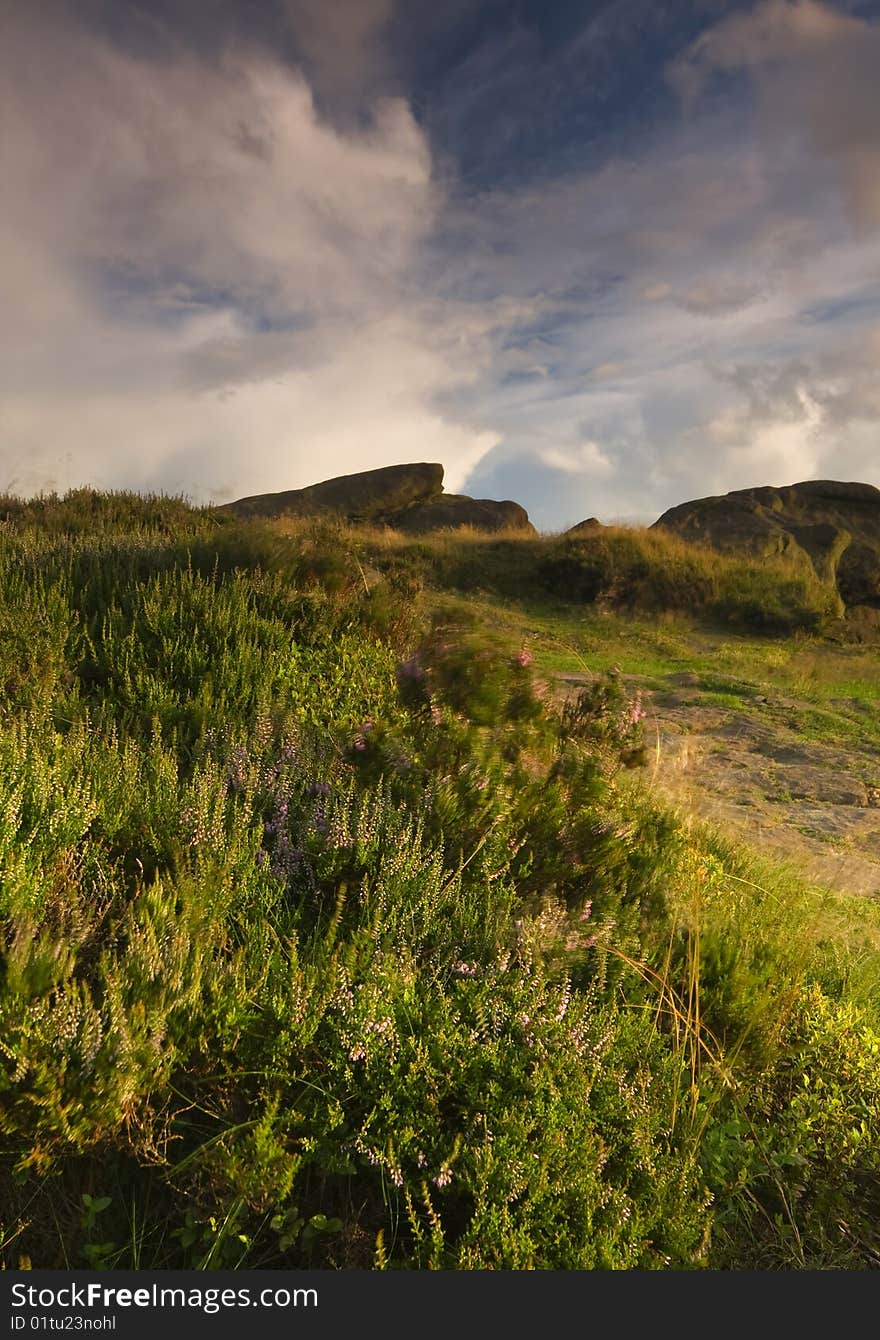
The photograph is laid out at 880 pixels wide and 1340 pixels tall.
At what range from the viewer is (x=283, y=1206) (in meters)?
2.32

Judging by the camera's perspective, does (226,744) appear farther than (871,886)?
No

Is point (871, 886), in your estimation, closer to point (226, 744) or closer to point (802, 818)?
point (802, 818)

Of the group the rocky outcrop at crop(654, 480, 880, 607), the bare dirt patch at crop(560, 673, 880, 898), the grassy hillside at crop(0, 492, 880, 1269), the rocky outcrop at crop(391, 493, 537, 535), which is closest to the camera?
the grassy hillside at crop(0, 492, 880, 1269)

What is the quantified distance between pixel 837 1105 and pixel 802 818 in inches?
177

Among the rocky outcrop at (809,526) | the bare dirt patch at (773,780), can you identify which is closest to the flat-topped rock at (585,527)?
the rocky outcrop at (809,526)

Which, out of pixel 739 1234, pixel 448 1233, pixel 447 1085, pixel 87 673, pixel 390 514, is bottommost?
pixel 739 1234

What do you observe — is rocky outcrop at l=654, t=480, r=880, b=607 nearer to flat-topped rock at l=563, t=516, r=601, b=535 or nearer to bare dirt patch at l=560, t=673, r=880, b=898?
flat-topped rock at l=563, t=516, r=601, b=535

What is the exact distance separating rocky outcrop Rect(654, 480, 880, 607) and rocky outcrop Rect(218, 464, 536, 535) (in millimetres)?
7652

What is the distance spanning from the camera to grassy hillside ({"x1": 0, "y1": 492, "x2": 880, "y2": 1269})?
233 centimetres

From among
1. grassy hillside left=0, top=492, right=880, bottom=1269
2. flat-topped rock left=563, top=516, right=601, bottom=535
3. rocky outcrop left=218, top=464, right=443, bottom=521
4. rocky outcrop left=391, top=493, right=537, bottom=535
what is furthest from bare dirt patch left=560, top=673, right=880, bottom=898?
rocky outcrop left=218, top=464, right=443, bottom=521

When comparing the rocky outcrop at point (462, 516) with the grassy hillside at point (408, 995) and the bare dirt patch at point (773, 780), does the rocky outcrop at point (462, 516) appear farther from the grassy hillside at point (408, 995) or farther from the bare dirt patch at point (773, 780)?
the grassy hillside at point (408, 995)

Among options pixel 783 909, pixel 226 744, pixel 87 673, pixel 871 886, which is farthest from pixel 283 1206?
pixel 871 886

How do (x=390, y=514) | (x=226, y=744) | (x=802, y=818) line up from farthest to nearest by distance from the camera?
(x=390, y=514) → (x=802, y=818) → (x=226, y=744)

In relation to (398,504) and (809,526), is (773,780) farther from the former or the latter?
(398,504)
